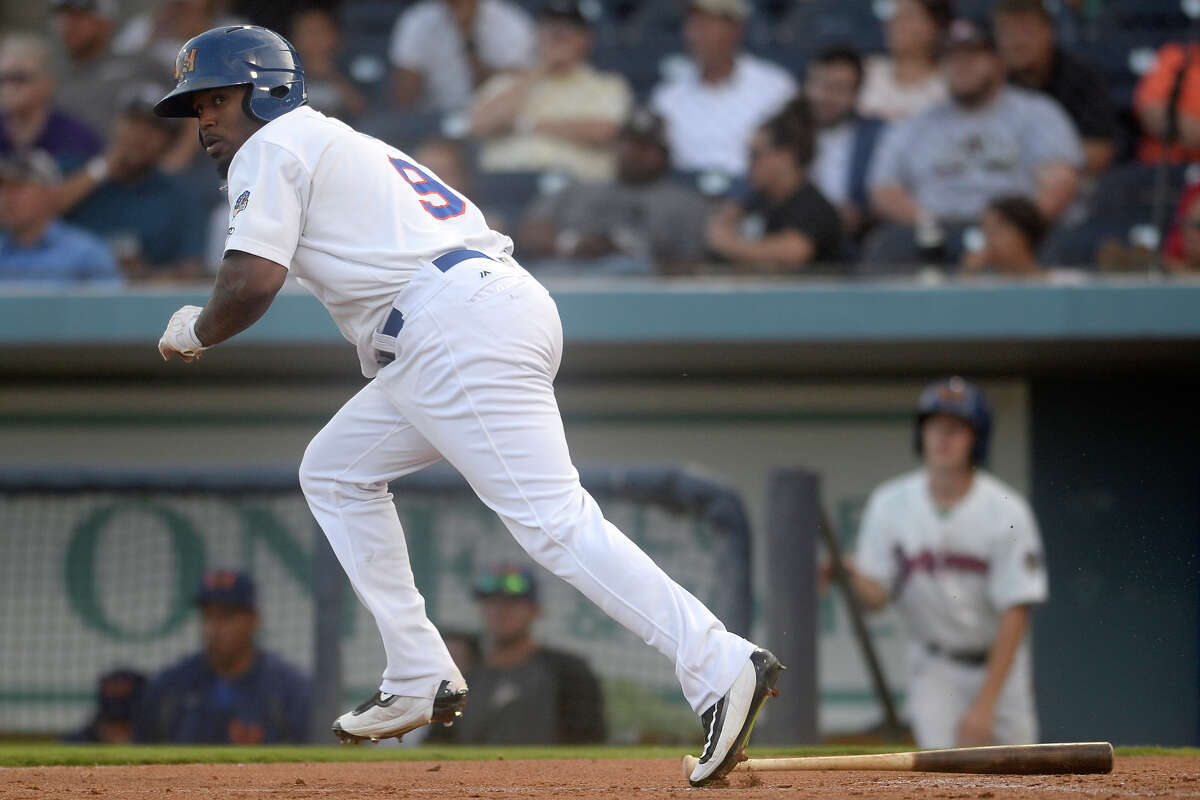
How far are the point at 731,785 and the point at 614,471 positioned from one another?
2184mm

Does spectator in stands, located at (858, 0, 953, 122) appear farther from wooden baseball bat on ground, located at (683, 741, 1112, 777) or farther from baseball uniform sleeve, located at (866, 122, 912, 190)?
wooden baseball bat on ground, located at (683, 741, 1112, 777)

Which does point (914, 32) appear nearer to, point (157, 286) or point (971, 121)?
point (971, 121)

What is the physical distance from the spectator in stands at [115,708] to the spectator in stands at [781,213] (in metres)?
2.76

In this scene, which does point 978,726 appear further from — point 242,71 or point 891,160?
point 242,71

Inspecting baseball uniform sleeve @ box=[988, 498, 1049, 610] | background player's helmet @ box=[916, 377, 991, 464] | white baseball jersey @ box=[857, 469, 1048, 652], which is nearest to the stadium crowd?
background player's helmet @ box=[916, 377, 991, 464]

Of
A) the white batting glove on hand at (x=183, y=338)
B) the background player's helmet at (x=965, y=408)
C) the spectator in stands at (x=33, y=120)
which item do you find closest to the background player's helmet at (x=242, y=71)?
the white batting glove on hand at (x=183, y=338)

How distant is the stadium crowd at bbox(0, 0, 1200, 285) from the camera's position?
6133 mm

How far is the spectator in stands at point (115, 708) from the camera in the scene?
17.7 ft

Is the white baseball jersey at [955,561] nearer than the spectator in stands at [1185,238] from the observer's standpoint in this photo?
Yes

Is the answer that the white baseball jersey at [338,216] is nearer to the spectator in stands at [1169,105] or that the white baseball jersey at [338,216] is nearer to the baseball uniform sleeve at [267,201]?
the baseball uniform sleeve at [267,201]

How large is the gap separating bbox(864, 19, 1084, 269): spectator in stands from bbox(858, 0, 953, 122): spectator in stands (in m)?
0.46

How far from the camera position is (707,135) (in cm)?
711

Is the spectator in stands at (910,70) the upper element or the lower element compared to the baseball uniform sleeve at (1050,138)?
upper

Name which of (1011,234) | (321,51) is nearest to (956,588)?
(1011,234)
